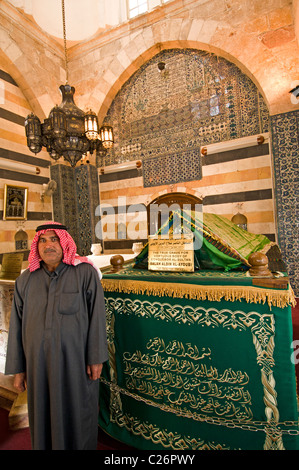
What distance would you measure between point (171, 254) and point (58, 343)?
96cm

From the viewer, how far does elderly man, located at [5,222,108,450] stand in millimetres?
1366

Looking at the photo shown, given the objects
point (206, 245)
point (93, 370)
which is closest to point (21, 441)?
point (93, 370)

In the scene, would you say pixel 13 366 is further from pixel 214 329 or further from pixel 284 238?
pixel 284 238

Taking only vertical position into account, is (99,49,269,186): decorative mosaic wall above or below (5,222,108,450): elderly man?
above

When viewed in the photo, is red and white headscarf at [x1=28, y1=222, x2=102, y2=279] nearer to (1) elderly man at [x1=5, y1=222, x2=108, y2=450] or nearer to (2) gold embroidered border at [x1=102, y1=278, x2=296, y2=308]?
(1) elderly man at [x1=5, y1=222, x2=108, y2=450]

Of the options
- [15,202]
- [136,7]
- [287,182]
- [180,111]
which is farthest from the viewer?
[136,7]

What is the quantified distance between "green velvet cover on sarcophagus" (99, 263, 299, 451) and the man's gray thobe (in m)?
0.34

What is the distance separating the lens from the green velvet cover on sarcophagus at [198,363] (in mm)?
1353

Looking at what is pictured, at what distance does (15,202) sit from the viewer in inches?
216

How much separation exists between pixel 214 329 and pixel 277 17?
612 centimetres

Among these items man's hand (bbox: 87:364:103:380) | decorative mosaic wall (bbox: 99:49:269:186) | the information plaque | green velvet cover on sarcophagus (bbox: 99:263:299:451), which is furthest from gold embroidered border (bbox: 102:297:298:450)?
decorative mosaic wall (bbox: 99:49:269:186)

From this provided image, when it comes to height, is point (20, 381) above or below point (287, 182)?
below

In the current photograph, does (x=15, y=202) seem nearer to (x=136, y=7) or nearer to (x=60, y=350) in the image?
(x=60, y=350)

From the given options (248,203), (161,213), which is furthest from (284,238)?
(161,213)
